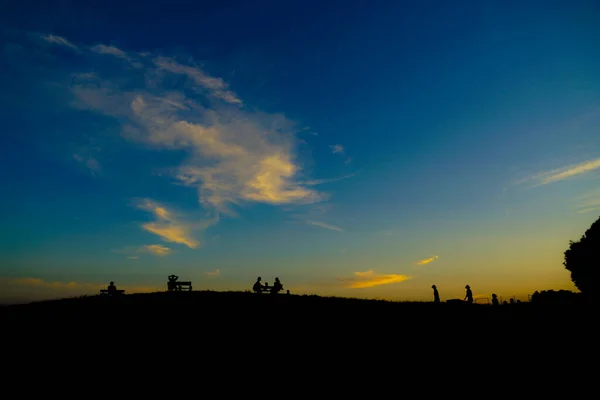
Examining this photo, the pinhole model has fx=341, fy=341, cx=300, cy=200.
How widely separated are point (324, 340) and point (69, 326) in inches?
598

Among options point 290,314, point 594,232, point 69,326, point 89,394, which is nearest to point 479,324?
point 290,314

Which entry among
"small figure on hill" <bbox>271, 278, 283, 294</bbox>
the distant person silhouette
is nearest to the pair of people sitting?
"small figure on hill" <bbox>271, 278, 283, 294</bbox>

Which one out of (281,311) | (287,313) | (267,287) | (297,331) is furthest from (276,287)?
(297,331)

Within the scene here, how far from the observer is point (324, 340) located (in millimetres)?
18875

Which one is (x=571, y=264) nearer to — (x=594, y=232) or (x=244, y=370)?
(x=594, y=232)

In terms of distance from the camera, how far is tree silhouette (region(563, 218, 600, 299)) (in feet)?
161

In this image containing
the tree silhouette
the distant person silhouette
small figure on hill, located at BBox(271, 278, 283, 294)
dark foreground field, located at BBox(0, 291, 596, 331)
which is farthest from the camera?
the tree silhouette

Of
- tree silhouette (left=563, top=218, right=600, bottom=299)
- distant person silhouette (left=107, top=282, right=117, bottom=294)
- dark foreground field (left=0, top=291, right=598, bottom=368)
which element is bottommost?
dark foreground field (left=0, top=291, right=598, bottom=368)

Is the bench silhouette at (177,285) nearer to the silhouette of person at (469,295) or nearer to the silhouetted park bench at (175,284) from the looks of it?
the silhouetted park bench at (175,284)

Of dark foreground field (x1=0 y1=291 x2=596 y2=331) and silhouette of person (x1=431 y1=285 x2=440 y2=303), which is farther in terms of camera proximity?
silhouette of person (x1=431 y1=285 x2=440 y2=303)

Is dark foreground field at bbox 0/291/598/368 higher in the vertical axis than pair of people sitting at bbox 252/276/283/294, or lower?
lower

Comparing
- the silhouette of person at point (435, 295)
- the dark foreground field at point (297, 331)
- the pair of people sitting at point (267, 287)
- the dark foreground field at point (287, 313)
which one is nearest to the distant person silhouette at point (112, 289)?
the dark foreground field at point (287, 313)

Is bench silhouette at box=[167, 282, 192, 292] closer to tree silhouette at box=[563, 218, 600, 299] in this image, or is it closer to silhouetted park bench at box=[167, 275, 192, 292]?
silhouetted park bench at box=[167, 275, 192, 292]

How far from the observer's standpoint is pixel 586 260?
5081cm
